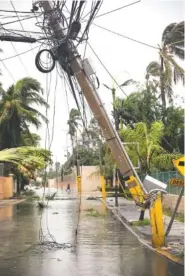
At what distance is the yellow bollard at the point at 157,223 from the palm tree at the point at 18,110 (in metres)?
28.9

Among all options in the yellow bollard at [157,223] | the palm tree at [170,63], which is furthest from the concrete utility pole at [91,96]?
the palm tree at [170,63]

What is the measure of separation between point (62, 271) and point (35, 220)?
35.1ft

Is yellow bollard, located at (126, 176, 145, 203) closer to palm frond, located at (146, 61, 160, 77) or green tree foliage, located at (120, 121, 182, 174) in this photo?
green tree foliage, located at (120, 121, 182, 174)

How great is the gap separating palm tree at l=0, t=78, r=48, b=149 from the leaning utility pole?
27.3m

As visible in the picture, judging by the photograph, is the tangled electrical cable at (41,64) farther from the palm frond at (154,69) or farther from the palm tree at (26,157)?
the palm frond at (154,69)

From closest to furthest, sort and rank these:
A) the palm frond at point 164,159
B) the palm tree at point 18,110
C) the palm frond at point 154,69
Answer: the palm frond at point 164,159
the palm frond at point 154,69
the palm tree at point 18,110

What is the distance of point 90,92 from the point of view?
11.7 m

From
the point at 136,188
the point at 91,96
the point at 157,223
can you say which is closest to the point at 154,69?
the point at 91,96

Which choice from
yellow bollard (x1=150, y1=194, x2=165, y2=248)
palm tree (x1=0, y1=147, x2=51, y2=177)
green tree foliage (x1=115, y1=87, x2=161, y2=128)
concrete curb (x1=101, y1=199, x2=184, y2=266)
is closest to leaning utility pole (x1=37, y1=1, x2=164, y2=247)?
yellow bollard (x1=150, y1=194, x2=165, y2=248)

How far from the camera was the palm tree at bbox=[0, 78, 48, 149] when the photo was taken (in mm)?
39188

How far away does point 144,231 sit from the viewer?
14562 millimetres

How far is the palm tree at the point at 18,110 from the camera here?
39188 millimetres

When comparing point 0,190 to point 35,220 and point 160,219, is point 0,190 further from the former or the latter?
point 160,219

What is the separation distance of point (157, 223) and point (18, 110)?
2946 centimetres
